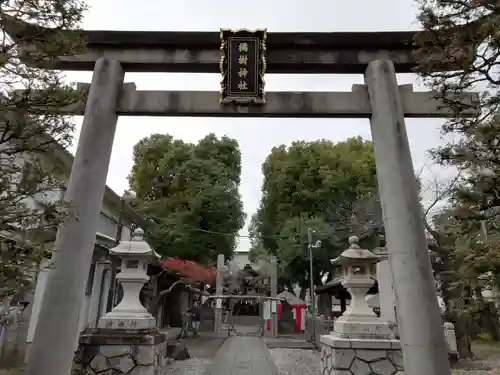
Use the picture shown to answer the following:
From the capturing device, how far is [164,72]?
7.31 metres

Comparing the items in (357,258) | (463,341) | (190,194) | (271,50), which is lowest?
(463,341)

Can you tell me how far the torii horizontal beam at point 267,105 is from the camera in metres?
6.60

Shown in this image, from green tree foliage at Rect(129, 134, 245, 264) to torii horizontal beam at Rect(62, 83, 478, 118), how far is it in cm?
1532

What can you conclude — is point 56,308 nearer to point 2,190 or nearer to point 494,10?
point 2,190

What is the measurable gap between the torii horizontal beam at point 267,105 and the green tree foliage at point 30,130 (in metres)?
2.32

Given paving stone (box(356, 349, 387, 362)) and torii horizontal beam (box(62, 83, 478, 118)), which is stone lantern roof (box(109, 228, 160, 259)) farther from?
paving stone (box(356, 349, 387, 362))

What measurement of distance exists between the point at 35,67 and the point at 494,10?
200 inches

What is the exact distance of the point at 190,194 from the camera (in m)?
24.3

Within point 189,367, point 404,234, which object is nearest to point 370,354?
point 404,234

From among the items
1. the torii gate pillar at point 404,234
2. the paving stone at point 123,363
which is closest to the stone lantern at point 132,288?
the paving stone at point 123,363

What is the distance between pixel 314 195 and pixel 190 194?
885 cm

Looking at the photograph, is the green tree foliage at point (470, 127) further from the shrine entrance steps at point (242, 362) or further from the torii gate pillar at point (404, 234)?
the shrine entrance steps at point (242, 362)

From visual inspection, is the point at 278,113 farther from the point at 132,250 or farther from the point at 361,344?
the point at 361,344

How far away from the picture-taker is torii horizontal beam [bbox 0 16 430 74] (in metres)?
6.83
